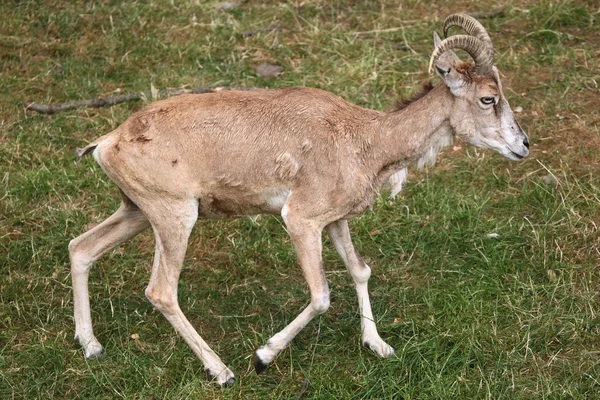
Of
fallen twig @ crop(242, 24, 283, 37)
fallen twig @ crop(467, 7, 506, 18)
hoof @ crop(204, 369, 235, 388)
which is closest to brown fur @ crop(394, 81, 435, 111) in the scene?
hoof @ crop(204, 369, 235, 388)

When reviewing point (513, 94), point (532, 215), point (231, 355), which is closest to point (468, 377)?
point (231, 355)

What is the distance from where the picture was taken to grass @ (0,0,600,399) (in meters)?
6.76

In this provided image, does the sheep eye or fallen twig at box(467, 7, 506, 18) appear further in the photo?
fallen twig at box(467, 7, 506, 18)

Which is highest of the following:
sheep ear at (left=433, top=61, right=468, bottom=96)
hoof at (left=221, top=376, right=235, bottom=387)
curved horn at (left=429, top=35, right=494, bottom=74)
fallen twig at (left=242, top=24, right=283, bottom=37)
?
curved horn at (left=429, top=35, right=494, bottom=74)

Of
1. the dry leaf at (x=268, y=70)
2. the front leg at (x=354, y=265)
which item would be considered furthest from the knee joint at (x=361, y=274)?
the dry leaf at (x=268, y=70)

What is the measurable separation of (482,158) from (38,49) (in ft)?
16.9

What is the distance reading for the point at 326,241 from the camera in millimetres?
8461

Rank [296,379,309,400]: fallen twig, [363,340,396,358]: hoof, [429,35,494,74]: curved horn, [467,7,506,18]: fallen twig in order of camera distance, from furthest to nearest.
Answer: [467,7,506,18]: fallen twig, [363,340,396,358]: hoof, [429,35,494,74]: curved horn, [296,379,309,400]: fallen twig

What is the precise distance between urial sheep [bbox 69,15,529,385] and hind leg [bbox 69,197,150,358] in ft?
0.85

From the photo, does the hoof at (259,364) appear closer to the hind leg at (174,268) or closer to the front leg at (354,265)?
the hind leg at (174,268)

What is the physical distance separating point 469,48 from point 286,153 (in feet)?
4.83

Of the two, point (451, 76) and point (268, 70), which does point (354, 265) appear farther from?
point (268, 70)

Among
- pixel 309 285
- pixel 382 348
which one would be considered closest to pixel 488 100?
pixel 309 285

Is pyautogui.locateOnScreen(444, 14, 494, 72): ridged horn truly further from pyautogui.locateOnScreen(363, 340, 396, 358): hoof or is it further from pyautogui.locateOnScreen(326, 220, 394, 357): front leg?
pyautogui.locateOnScreen(363, 340, 396, 358): hoof
